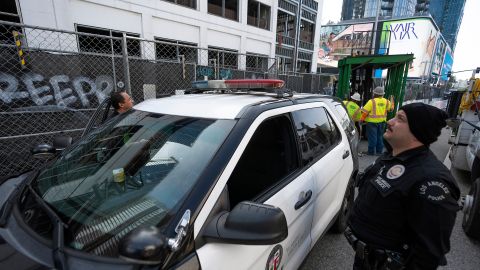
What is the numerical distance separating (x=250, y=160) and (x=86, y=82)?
151 inches

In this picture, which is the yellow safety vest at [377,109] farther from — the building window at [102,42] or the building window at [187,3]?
the building window at [187,3]

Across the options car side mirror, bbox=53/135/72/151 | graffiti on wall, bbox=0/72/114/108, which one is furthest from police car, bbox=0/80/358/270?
graffiti on wall, bbox=0/72/114/108

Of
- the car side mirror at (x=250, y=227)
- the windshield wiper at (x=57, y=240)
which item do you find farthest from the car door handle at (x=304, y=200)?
the windshield wiper at (x=57, y=240)

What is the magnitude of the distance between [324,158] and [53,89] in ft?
13.9

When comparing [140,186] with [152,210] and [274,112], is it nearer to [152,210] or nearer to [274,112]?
[152,210]

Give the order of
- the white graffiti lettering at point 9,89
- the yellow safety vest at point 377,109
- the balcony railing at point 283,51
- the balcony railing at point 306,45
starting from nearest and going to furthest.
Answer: the white graffiti lettering at point 9,89 → the yellow safety vest at point 377,109 → the balcony railing at point 283,51 → the balcony railing at point 306,45

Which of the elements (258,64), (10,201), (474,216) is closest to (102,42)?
(258,64)

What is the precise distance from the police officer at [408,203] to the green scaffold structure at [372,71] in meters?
6.70

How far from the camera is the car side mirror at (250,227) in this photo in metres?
1.12

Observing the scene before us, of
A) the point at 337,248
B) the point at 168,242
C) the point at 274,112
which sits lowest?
the point at 337,248

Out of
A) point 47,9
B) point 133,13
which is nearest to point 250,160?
point 47,9

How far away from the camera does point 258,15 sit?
18281mm

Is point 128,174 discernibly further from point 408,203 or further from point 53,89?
point 53,89

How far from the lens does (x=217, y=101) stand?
6.38ft
